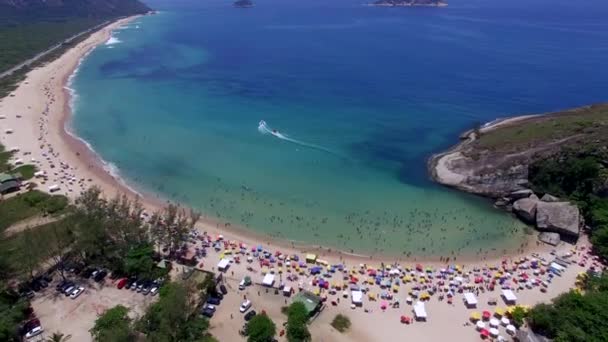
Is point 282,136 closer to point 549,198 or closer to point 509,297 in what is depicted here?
point 549,198

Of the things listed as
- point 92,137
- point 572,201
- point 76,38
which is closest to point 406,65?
point 572,201

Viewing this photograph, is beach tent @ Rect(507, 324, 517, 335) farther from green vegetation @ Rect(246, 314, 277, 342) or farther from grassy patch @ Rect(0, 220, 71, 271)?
grassy patch @ Rect(0, 220, 71, 271)

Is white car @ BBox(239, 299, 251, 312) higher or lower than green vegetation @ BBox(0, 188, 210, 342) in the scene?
lower

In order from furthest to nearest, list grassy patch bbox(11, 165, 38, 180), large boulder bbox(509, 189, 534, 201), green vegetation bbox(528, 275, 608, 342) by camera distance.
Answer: grassy patch bbox(11, 165, 38, 180)
large boulder bbox(509, 189, 534, 201)
green vegetation bbox(528, 275, 608, 342)

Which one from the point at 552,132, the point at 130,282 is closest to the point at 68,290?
the point at 130,282

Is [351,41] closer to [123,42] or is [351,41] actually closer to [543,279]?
[123,42]

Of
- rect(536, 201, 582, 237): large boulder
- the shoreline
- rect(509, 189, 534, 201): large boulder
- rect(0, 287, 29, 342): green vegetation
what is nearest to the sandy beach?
the shoreline
